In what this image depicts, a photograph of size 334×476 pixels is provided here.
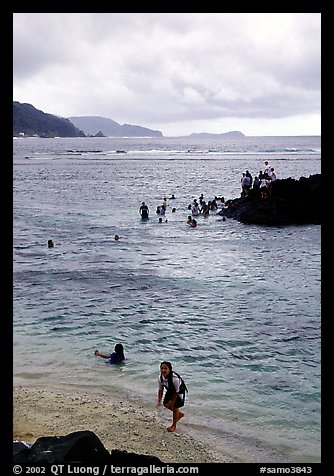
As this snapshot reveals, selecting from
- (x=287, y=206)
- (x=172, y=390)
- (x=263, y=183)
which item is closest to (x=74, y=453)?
(x=172, y=390)

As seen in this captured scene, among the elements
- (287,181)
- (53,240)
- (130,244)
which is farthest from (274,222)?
(53,240)

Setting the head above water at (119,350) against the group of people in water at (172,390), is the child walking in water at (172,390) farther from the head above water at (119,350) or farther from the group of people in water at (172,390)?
the head above water at (119,350)

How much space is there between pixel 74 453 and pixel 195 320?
33.3 feet

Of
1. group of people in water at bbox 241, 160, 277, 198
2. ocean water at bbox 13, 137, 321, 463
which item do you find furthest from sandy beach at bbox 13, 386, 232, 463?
group of people in water at bbox 241, 160, 277, 198

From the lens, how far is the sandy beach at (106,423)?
8680 millimetres

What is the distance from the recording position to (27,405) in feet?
33.5

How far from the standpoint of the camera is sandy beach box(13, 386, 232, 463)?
8.68 m

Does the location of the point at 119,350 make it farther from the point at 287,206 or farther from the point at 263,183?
the point at 287,206

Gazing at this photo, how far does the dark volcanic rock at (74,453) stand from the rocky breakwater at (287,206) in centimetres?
2859

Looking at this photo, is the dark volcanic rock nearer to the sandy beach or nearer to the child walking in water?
the sandy beach

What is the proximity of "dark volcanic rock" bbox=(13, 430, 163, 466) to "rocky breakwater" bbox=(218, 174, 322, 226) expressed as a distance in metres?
28.6

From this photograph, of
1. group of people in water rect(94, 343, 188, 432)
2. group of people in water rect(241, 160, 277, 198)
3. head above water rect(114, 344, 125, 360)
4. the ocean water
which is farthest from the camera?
group of people in water rect(241, 160, 277, 198)

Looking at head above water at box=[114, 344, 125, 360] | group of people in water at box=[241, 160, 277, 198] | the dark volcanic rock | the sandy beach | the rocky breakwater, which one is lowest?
the sandy beach
